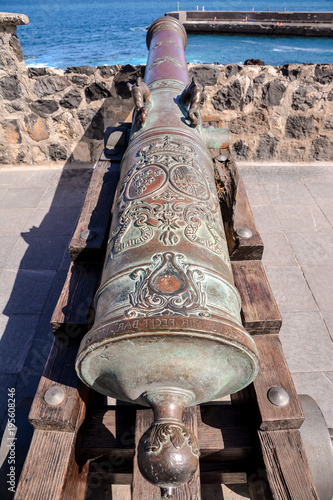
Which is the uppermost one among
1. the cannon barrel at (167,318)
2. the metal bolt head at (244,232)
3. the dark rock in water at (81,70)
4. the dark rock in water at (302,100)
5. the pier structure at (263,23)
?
the pier structure at (263,23)

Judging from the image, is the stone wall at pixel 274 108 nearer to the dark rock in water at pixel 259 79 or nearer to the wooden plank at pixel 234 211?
the dark rock in water at pixel 259 79

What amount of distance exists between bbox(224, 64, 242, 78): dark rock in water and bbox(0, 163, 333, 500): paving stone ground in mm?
1097

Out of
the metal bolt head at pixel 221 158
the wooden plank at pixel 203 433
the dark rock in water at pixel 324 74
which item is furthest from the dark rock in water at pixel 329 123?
the wooden plank at pixel 203 433

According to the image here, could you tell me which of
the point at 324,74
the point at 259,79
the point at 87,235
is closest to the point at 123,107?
the point at 259,79

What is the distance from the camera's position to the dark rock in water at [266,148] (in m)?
4.20

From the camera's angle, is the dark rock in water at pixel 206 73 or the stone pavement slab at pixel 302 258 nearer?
the stone pavement slab at pixel 302 258

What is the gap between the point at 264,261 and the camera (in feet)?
9.51

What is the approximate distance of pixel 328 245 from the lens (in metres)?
3.05

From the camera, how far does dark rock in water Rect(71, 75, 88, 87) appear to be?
385 centimetres

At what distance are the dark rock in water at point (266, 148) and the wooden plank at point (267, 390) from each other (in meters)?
3.23

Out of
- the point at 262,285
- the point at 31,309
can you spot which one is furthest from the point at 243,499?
the point at 31,309

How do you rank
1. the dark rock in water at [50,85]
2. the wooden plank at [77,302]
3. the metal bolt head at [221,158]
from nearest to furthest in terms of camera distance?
1. the wooden plank at [77,302]
2. the metal bolt head at [221,158]
3. the dark rock in water at [50,85]

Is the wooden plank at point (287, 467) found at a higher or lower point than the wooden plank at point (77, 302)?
lower

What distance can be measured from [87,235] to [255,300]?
3.21ft
